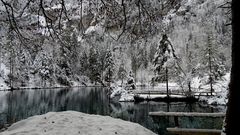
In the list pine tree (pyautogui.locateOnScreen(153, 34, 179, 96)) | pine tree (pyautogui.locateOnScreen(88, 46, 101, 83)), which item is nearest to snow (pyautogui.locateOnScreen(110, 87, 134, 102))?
pine tree (pyautogui.locateOnScreen(153, 34, 179, 96))

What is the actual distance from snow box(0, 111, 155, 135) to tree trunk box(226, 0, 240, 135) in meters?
2.33

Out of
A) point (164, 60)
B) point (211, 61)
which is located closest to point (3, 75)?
point (164, 60)

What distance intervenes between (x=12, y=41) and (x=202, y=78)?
37.9 metres

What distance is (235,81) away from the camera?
411 cm

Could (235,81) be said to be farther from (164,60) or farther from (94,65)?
(94,65)

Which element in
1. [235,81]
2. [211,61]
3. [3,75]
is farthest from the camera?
[3,75]

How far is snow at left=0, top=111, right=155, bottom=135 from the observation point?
5582mm

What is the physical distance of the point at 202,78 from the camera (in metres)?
41.8

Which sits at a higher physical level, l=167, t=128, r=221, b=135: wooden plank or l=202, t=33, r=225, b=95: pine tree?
l=202, t=33, r=225, b=95: pine tree

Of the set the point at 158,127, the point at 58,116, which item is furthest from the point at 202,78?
the point at 58,116

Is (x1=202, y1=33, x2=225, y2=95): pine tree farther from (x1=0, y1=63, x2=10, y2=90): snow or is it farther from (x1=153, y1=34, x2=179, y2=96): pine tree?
(x1=0, y1=63, x2=10, y2=90): snow

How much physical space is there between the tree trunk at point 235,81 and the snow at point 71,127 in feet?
7.66

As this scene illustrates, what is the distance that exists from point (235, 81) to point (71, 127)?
3.38 meters

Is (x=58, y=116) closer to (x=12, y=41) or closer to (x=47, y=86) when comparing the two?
(x=12, y=41)
